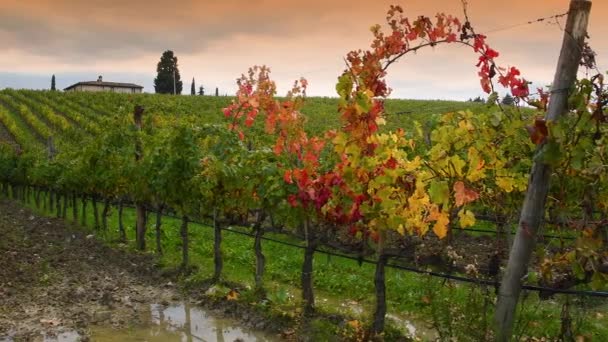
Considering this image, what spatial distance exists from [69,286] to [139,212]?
167 inches

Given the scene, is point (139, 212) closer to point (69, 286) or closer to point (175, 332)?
point (69, 286)

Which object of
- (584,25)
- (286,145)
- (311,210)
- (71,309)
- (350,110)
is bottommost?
(71,309)

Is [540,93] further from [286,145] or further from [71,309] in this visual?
[71,309]

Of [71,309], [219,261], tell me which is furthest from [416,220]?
[71,309]

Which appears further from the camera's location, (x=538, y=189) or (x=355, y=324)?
(x=355, y=324)

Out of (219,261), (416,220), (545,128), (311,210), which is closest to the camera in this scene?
(545,128)

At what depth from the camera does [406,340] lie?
22.8ft

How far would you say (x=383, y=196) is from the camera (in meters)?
6.39

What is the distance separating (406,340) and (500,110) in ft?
9.72

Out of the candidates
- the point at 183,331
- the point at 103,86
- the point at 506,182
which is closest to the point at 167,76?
the point at 103,86

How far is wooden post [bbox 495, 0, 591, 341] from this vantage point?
15.4 feet

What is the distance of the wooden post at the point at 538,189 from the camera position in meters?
4.70

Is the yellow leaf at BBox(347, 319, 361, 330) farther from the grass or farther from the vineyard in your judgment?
the grass

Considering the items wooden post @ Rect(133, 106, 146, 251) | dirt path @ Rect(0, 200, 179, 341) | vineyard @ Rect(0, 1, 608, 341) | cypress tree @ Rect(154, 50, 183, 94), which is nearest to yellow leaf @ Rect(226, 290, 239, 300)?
vineyard @ Rect(0, 1, 608, 341)
